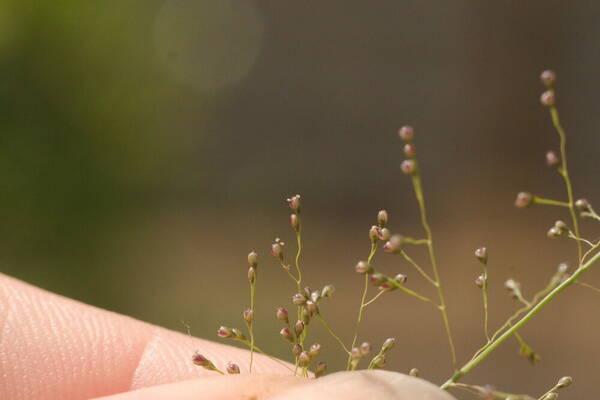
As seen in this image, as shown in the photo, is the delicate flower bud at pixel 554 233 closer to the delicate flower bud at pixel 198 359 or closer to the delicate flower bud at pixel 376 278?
the delicate flower bud at pixel 376 278

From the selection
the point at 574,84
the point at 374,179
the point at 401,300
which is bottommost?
the point at 401,300

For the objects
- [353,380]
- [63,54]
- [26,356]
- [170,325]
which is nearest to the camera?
[353,380]

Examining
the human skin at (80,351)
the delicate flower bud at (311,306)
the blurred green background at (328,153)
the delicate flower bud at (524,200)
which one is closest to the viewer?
the delicate flower bud at (524,200)

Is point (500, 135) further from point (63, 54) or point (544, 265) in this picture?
point (63, 54)

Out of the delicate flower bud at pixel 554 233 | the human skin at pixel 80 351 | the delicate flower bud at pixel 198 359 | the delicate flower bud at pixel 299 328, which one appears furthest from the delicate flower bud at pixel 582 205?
the human skin at pixel 80 351

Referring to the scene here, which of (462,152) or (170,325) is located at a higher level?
(462,152)

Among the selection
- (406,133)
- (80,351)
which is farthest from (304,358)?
(80,351)

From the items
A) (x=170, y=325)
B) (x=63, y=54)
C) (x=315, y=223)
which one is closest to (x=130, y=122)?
(x=63, y=54)
